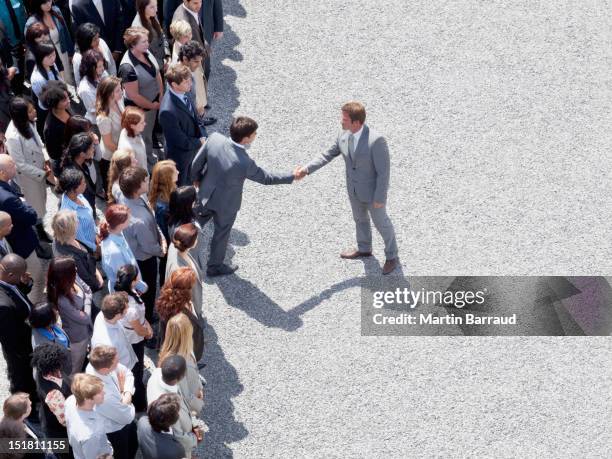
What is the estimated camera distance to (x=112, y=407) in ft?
25.9

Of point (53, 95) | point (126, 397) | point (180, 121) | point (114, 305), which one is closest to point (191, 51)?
point (180, 121)

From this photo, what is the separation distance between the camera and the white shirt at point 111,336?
833 centimetres

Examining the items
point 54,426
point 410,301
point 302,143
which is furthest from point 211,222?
point 54,426

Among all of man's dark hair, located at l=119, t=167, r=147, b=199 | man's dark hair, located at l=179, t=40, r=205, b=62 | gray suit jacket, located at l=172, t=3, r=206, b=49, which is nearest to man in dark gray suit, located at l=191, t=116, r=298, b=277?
man's dark hair, located at l=119, t=167, r=147, b=199

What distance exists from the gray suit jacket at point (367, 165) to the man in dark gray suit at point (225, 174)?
0.55 metres

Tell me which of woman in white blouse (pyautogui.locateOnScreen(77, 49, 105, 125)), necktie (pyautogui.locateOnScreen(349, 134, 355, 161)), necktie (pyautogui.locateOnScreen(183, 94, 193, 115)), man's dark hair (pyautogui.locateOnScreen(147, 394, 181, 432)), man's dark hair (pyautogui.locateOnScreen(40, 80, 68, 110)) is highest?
woman in white blouse (pyautogui.locateOnScreen(77, 49, 105, 125))

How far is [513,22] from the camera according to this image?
1398 centimetres

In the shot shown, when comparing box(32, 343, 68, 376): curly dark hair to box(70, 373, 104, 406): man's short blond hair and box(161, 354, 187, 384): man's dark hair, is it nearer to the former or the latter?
box(70, 373, 104, 406): man's short blond hair

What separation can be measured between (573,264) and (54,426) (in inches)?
222

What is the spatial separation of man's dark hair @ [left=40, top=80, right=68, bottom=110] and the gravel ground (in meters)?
2.40

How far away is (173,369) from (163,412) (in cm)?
44

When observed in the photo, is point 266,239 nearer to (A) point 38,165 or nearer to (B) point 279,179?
(B) point 279,179

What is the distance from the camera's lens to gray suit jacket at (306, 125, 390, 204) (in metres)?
10.1

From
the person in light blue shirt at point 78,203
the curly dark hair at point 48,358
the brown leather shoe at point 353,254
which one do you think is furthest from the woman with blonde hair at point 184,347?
the brown leather shoe at point 353,254
